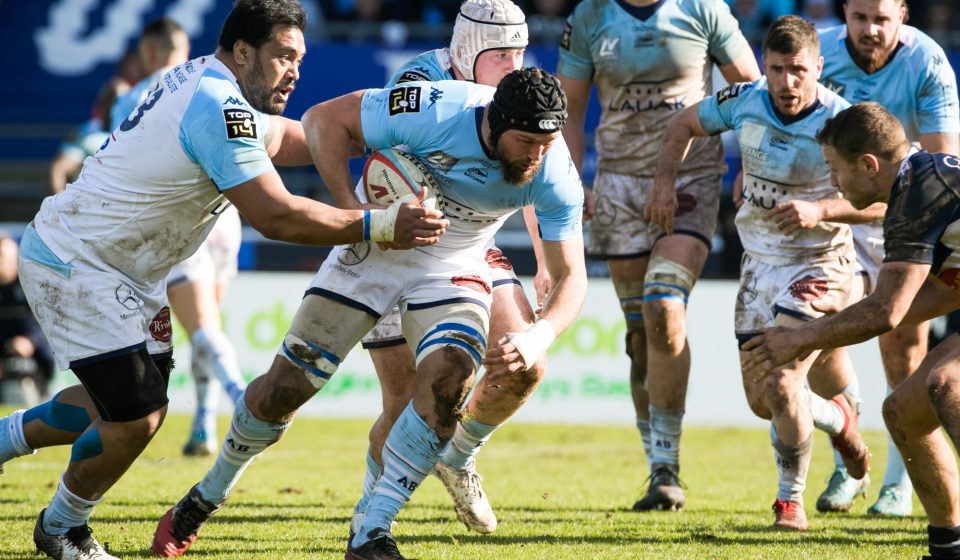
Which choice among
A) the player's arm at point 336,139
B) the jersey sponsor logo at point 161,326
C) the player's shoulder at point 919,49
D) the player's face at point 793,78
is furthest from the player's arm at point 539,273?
the player's shoulder at point 919,49

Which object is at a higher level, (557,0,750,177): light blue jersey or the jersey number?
the jersey number

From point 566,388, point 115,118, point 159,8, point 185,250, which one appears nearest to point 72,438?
point 185,250

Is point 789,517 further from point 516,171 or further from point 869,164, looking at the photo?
point 516,171

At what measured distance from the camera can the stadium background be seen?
517 inches

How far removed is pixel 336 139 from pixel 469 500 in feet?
6.22

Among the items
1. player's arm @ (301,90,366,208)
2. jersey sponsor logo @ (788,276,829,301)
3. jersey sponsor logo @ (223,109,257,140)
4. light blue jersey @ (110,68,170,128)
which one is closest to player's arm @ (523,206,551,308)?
player's arm @ (301,90,366,208)

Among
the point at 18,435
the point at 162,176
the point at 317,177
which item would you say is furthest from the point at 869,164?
the point at 317,177

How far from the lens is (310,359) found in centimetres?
543

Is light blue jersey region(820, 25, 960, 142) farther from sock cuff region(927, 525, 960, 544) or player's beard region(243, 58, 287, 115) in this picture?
player's beard region(243, 58, 287, 115)

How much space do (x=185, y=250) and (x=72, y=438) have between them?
1.05 metres

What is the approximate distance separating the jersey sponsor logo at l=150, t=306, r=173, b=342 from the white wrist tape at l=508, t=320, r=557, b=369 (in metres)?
1.51

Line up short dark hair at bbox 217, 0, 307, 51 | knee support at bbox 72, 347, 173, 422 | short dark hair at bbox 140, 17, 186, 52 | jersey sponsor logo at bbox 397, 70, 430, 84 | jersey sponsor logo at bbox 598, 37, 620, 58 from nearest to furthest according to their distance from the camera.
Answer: knee support at bbox 72, 347, 173, 422 → short dark hair at bbox 217, 0, 307, 51 → jersey sponsor logo at bbox 397, 70, 430, 84 → jersey sponsor logo at bbox 598, 37, 620, 58 → short dark hair at bbox 140, 17, 186, 52

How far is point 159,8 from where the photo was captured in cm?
1753

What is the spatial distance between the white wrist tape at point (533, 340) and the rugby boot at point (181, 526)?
1.57 meters
